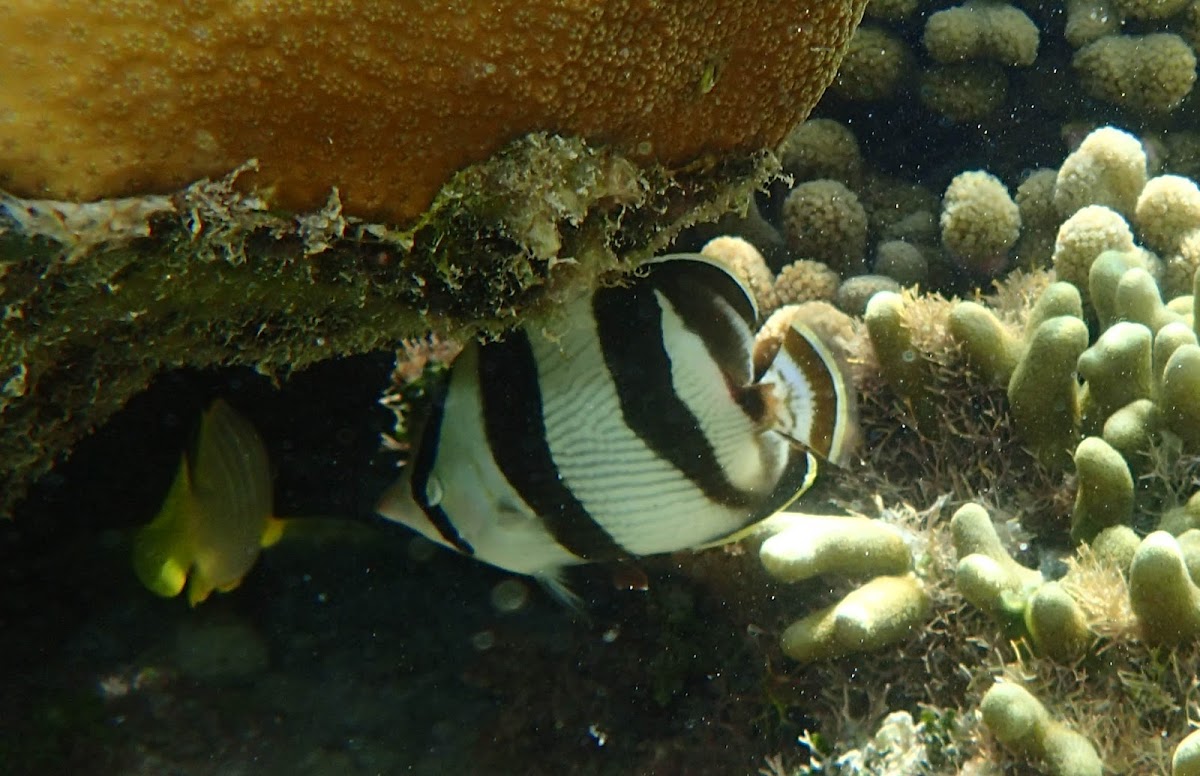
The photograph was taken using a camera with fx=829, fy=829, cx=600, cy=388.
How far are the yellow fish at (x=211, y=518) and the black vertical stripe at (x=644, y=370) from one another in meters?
1.19

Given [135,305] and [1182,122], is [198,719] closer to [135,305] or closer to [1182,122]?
[135,305]

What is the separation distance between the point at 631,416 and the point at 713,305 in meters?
0.35

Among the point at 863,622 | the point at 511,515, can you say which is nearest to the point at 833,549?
the point at 863,622

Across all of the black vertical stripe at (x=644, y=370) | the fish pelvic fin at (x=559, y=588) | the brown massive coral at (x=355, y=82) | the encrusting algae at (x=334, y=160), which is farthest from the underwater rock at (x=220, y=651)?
the brown massive coral at (x=355, y=82)

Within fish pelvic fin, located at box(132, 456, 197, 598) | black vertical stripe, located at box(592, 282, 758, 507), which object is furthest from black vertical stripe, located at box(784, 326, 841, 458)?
fish pelvic fin, located at box(132, 456, 197, 598)

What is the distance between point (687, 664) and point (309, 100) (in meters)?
2.14

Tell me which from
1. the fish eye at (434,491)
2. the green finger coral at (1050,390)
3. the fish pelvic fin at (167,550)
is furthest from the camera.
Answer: the green finger coral at (1050,390)

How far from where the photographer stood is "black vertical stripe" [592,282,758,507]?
207cm

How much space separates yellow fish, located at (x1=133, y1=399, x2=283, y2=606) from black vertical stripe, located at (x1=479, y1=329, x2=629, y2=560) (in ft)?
2.84

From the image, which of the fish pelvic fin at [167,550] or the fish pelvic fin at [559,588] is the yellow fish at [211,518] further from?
the fish pelvic fin at [559,588]

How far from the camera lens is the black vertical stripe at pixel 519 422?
2.12 metres

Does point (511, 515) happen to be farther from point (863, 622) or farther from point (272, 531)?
point (863, 622)

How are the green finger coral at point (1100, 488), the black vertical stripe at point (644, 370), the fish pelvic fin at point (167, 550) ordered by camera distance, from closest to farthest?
the black vertical stripe at point (644, 370) < the fish pelvic fin at point (167, 550) < the green finger coral at point (1100, 488)

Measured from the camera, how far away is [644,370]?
2.08 meters
